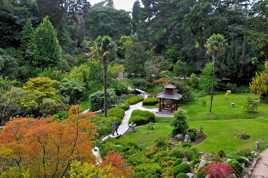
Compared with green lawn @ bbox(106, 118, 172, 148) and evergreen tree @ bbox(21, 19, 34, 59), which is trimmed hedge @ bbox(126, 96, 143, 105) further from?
evergreen tree @ bbox(21, 19, 34, 59)

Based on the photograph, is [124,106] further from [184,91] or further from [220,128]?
[220,128]

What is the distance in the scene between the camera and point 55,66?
188 ft

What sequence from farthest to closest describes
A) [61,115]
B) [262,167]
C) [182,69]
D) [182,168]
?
[182,69] → [61,115] → [262,167] → [182,168]

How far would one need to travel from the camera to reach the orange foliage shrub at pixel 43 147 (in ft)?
70.5

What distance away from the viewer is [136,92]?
54.7m

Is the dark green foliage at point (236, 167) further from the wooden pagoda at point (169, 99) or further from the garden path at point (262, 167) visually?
the wooden pagoda at point (169, 99)

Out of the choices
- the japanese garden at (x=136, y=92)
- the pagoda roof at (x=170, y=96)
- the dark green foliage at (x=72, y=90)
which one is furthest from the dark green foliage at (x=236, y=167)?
the dark green foliage at (x=72, y=90)

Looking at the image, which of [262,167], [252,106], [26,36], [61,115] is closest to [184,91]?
[252,106]

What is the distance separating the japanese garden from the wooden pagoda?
0.11 metres

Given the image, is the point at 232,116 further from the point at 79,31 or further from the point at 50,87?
the point at 79,31

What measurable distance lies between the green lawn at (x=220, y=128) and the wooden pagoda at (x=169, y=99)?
5.73ft

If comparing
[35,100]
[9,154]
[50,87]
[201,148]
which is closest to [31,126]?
[9,154]

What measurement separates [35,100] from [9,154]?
68.1 feet

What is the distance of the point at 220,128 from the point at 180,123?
4040 mm
